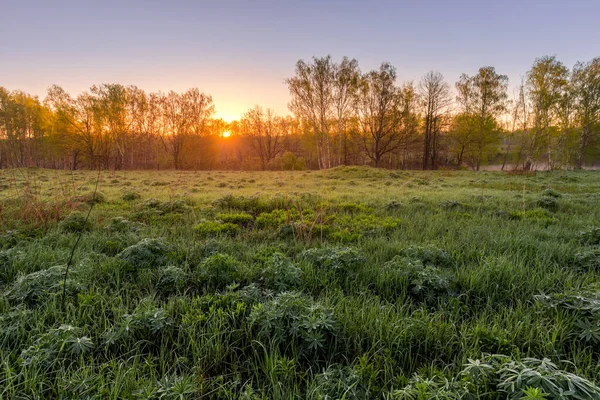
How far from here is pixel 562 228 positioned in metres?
5.85

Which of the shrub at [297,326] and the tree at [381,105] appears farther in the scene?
the tree at [381,105]

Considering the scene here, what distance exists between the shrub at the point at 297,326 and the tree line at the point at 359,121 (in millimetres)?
32770

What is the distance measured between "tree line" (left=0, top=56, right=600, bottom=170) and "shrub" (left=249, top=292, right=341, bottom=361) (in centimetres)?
3277

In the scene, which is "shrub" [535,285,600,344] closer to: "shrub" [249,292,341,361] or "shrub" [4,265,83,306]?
"shrub" [249,292,341,361]

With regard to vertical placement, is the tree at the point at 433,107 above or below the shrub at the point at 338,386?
above

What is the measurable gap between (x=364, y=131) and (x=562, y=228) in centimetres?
3138

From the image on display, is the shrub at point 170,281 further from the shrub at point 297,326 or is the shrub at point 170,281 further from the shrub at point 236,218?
the shrub at point 236,218

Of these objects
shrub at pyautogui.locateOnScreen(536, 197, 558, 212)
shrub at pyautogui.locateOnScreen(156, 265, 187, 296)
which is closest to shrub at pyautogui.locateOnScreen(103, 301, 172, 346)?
shrub at pyautogui.locateOnScreen(156, 265, 187, 296)

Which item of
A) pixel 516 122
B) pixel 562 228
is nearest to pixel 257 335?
pixel 562 228

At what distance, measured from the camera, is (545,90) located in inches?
1195

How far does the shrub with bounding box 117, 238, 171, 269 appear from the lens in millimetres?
3734

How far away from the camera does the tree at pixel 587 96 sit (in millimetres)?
31250

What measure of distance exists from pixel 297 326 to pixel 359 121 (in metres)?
35.8

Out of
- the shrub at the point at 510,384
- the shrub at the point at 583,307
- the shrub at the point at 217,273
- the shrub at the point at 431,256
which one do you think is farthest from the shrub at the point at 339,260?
the shrub at the point at 583,307
